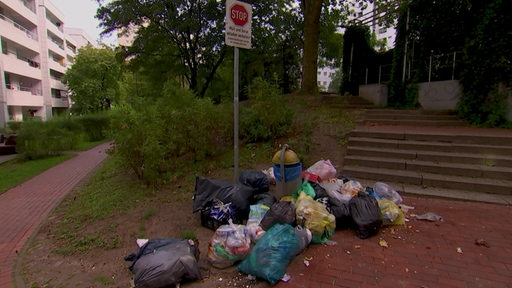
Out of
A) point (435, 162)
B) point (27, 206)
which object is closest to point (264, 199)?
point (435, 162)

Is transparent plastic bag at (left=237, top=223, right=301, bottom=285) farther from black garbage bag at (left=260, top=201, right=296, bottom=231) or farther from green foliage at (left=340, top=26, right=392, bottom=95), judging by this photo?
green foliage at (left=340, top=26, right=392, bottom=95)

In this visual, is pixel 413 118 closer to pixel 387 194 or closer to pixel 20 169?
pixel 387 194

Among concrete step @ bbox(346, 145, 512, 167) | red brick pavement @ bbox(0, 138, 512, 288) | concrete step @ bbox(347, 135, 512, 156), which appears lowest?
red brick pavement @ bbox(0, 138, 512, 288)

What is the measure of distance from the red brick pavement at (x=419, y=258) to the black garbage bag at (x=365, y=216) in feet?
0.29

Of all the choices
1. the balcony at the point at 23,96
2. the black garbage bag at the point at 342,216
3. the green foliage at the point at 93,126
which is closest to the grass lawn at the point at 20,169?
the green foliage at the point at 93,126

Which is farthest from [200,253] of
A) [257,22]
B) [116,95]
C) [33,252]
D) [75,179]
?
[116,95]

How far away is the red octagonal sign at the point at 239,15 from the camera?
12.5 ft

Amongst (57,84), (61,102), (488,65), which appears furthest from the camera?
(61,102)

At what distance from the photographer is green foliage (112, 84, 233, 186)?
5.18 meters

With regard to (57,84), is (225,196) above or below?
below

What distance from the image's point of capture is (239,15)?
389cm

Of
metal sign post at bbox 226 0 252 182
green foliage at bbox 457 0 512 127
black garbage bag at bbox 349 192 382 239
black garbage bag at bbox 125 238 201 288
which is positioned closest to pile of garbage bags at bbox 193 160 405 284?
black garbage bag at bbox 349 192 382 239

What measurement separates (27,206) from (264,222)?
5037 mm

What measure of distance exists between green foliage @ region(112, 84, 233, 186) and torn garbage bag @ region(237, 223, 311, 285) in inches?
121
